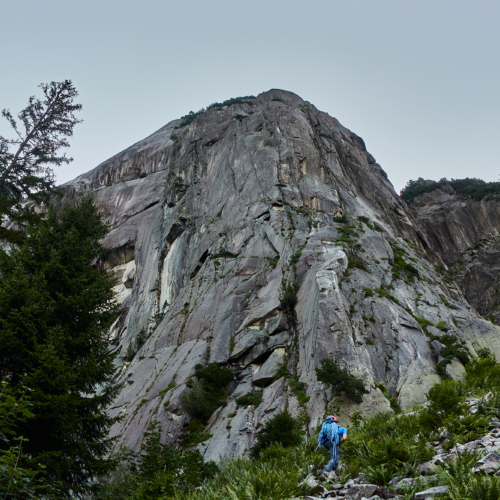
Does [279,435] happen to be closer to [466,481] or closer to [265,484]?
[265,484]

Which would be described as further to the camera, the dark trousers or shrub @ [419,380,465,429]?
shrub @ [419,380,465,429]

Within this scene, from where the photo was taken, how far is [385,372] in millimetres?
21609

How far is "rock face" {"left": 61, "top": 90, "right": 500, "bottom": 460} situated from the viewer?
2181 cm

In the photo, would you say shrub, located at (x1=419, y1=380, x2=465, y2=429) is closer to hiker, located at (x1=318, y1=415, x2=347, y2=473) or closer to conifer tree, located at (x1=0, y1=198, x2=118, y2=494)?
hiker, located at (x1=318, y1=415, x2=347, y2=473)

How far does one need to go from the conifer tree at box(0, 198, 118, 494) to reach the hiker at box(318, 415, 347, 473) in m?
6.28

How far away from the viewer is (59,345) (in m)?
11.4

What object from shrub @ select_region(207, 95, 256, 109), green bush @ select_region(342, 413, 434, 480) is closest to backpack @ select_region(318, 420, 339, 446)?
green bush @ select_region(342, 413, 434, 480)

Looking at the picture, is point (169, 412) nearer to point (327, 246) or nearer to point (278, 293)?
point (278, 293)

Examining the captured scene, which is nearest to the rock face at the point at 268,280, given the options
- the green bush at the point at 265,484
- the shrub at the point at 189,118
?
the green bush at the point at 265,484

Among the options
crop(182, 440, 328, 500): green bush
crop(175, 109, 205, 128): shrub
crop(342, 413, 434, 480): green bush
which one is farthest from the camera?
crop(175, 109, 205, 128): shrub

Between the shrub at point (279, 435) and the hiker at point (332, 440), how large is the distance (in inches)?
190

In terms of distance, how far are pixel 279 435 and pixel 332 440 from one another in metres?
6.02

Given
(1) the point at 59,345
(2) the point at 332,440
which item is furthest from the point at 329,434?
(1) the point at 59,345

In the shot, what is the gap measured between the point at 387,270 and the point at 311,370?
13.3 metres
